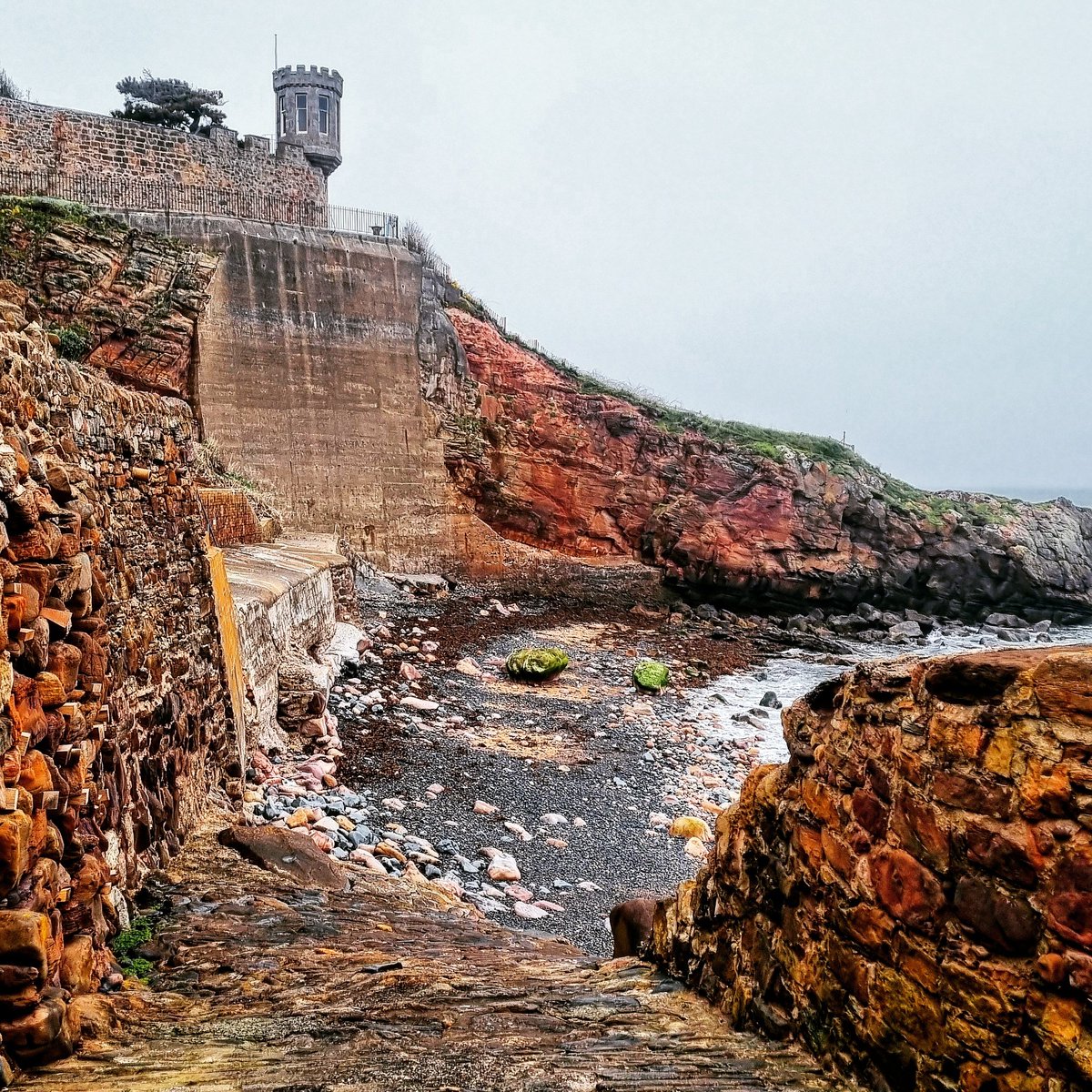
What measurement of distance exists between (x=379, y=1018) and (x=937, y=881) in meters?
2.03

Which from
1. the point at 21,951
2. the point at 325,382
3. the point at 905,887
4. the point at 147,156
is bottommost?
the point at 21,951

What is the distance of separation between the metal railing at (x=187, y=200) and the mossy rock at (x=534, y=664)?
1176 centimetres

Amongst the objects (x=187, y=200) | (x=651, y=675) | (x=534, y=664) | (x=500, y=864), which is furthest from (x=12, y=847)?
(x=187, y=200)

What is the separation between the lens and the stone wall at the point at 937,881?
190cm

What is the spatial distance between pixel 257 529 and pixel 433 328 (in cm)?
946

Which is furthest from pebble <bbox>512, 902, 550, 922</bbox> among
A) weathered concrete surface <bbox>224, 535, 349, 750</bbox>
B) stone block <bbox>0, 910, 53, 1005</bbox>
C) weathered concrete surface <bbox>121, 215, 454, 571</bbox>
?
weathered concrete surface <bbox>121, 215, 454, 571</bbox>

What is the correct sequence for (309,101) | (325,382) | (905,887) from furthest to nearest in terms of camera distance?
(309,101) → (325,382) → (905,887)

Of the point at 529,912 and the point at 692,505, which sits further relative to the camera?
the point at 692,505

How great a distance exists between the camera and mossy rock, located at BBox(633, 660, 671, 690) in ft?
48.4

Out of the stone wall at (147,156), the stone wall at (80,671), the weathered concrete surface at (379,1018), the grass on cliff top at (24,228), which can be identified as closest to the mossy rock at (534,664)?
the stone wall at (80,671)

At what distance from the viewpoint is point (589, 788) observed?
31.3 ft

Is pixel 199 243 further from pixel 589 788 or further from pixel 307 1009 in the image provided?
pixel 307 1009

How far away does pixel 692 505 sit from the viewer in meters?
23.2

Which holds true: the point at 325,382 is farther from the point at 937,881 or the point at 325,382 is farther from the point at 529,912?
the point at 937,881
